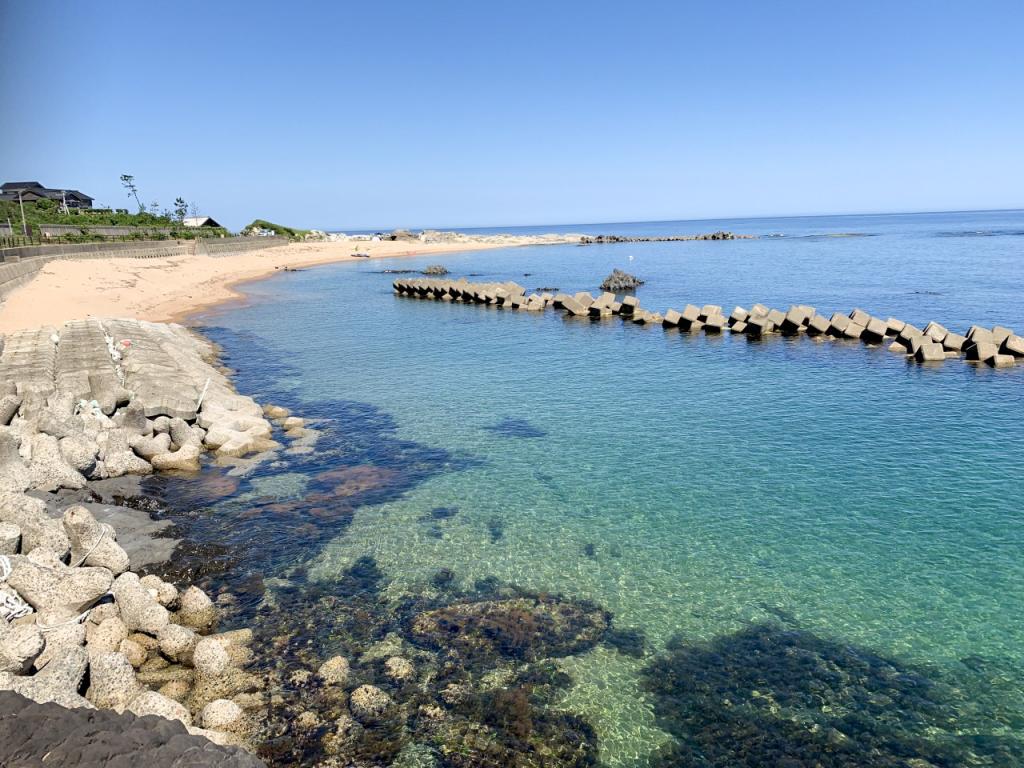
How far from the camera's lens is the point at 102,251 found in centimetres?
6331

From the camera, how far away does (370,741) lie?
29.2 ft

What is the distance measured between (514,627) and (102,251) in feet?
224

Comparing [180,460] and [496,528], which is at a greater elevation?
[180,460]

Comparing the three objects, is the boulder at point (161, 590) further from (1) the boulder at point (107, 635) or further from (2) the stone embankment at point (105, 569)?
(1) the boulder at point (107, 635)

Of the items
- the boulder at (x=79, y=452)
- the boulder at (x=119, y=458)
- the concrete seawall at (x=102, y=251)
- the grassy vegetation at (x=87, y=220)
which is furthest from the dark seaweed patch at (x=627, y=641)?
the grassy vegetation at (x=87, y=220)

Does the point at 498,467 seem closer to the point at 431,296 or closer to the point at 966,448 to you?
the point at 966,448

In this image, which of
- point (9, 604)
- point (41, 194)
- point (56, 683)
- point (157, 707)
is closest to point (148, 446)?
point (9, 604)

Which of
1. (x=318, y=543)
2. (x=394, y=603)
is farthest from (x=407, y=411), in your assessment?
(x=394, y=603)

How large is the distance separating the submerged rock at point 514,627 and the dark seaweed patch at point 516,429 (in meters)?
9.38

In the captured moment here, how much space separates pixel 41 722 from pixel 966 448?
2176cm

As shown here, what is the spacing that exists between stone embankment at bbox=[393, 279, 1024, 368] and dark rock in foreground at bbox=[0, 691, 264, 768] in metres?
31.6

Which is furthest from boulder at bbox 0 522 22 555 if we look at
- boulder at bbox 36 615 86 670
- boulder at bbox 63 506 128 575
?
boulder at bbox 36 615 86 670

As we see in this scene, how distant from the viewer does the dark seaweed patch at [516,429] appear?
21312 millimetres

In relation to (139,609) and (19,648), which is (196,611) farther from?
(19,648)
